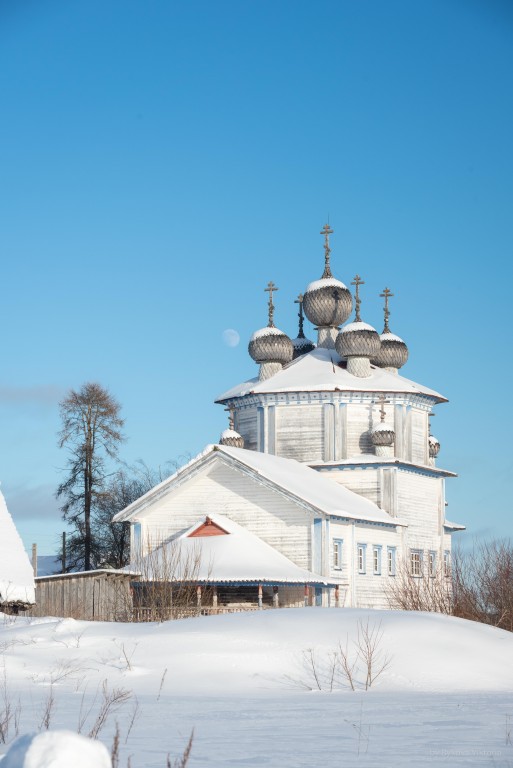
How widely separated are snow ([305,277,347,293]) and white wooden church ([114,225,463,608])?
50mm

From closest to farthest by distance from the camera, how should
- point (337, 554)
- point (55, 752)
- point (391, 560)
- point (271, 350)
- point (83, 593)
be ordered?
point (55, 752), point (83, 593), point (337, 554), point (391, 560), point (271, 350)

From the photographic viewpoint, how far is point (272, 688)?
1542 centimetres

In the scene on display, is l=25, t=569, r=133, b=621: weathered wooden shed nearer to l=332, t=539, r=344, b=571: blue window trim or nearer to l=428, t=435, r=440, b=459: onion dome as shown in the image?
l=332, t=539, r=344, b=571: blue window trim

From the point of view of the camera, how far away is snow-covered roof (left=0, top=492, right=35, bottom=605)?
2755 centimetres

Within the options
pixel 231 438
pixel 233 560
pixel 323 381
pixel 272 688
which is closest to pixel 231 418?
pixel 231 438

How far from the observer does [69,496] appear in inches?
1933

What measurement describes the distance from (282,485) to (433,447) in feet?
44.1

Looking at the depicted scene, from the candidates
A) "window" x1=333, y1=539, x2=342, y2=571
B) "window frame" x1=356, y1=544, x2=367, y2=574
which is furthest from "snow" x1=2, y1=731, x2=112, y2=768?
Result: "window frame" x1=356, y1=544, x2=367, y2=574

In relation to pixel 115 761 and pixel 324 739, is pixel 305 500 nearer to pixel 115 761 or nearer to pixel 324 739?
pixel 324 739

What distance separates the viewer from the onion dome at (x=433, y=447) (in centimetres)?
4638

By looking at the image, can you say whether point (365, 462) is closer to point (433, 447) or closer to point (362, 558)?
point (362, 558)

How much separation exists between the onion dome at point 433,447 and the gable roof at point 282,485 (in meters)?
7.82

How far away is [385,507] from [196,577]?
1211 centimetres

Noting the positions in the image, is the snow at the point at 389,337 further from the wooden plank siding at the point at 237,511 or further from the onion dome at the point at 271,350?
the wooden plank siding at the point at 237,511
